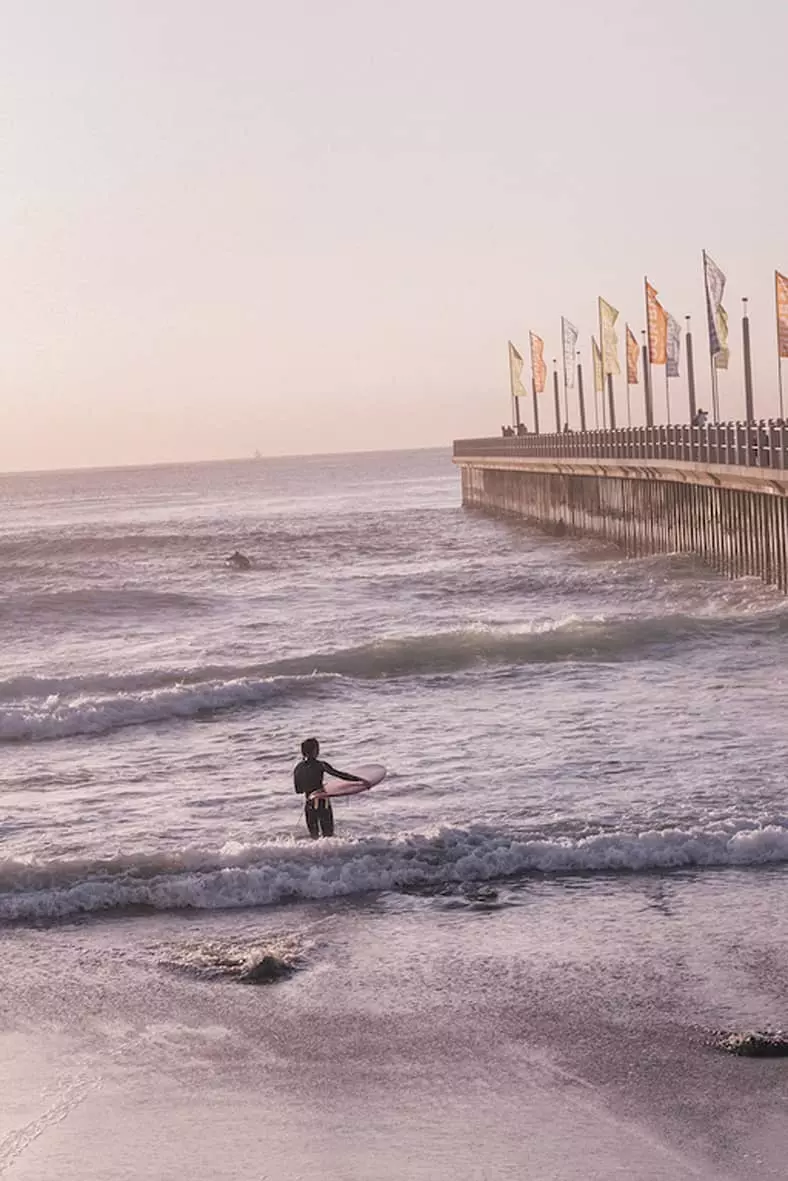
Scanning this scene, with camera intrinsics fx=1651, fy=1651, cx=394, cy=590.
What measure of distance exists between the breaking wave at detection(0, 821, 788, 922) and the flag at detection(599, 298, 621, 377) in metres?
49.2

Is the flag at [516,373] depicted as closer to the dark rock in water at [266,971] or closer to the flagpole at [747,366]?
the flagpole at [747,366]

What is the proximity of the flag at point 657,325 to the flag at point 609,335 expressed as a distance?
353 inches

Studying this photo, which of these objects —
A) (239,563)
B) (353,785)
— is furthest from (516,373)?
(353,785)

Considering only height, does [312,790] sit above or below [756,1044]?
above

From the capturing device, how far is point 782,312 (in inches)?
1563

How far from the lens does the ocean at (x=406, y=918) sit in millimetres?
9250

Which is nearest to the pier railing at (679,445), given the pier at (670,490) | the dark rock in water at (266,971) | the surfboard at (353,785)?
the pier at (670,490)

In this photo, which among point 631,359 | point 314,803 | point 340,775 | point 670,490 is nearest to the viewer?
point 314,803

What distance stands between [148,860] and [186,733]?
9.51 m

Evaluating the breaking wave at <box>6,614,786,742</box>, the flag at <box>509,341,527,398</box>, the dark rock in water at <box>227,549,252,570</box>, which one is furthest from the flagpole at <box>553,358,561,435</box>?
the breaking wave at <box>6,614,786,742</box>

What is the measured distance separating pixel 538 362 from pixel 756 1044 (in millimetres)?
75547

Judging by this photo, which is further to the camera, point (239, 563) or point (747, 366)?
point (239, 563)

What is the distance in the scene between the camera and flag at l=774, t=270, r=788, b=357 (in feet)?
129

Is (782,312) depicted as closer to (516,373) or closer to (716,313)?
(716,313)
